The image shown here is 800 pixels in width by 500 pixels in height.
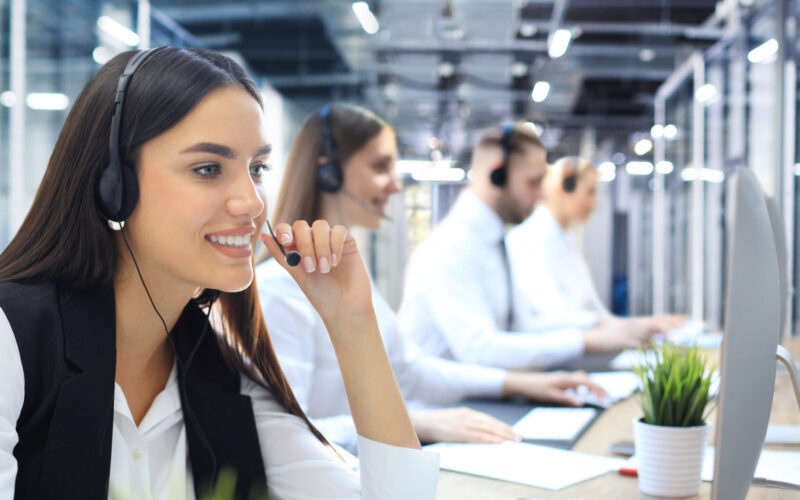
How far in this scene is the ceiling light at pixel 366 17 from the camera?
19.7 ft

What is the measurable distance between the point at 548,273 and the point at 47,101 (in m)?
2.50

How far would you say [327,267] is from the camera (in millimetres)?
1113

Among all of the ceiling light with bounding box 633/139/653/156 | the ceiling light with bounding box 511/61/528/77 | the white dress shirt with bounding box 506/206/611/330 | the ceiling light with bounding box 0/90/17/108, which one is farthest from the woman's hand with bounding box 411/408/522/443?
the ceiling light with bounding box 633/139/653/156

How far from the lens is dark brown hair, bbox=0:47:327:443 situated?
0.98 meters

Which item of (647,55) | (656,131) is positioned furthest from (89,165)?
(656,131)

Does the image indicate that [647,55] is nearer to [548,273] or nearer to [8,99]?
[548,273]

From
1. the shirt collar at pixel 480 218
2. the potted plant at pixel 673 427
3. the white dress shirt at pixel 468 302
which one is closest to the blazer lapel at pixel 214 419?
the potted plant at pixel 673 427

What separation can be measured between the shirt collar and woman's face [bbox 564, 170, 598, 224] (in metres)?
1.60

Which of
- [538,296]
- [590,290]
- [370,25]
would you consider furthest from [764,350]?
[370,25]

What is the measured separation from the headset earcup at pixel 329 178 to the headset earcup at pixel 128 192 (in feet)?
3.21

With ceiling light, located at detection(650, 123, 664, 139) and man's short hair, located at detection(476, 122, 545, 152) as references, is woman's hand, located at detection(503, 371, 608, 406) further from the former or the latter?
ceiling light, located at detection(650, 123, 664, 139)

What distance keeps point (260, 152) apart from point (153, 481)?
1.64 feet

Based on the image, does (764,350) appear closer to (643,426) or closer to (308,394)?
(643,426)

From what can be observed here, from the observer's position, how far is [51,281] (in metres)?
0.99
